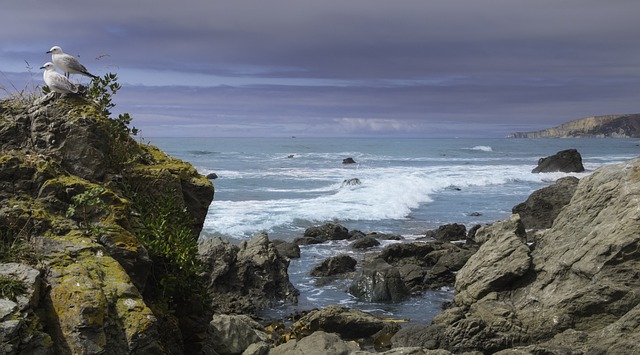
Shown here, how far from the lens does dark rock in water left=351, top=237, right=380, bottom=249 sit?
23.7 m

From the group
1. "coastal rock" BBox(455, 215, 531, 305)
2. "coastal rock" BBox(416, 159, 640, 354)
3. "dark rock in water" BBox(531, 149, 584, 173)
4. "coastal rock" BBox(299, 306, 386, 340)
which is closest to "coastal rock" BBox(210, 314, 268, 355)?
"coastal rock" BBox(299, 306, 386, 340)

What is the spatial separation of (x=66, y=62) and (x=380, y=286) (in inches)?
426

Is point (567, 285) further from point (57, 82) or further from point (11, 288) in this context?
point (11, 288)

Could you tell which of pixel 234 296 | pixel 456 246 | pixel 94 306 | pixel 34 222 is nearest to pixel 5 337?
pixel 94 306

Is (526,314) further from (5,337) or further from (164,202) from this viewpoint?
(5,337)

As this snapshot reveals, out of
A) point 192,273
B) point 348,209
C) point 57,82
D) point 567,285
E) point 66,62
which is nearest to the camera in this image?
point 192,273

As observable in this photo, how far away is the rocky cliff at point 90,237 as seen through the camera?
18.7 feet

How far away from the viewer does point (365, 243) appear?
2378 cm

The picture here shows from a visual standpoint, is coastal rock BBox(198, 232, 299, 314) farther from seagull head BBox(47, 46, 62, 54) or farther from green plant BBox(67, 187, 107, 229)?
A: green plant BBox(67, 187, 107, 229)

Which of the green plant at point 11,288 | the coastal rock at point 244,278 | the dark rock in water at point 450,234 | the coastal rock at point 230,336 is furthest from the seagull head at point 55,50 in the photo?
the dark rock in water at point 450,234

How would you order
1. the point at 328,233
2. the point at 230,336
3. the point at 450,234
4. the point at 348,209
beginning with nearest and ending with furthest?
the point at 230,336 < the point at 450,234 < the point at 328,233 < the point at 348,209

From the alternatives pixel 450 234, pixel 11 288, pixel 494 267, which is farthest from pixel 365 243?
pixel 11 288

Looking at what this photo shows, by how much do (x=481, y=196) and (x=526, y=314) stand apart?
29.0 m

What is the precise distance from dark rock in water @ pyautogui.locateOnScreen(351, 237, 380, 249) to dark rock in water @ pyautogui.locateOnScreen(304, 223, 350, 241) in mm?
1753
